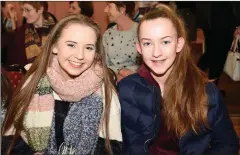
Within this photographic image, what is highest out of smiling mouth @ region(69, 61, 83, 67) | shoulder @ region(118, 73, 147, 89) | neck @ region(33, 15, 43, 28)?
neck @ region(33, 15, 43, 28)

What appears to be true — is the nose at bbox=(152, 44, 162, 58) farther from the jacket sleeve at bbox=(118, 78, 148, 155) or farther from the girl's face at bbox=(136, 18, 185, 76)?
the jacket sleeve at bbox=(118, 78, 148, 155)

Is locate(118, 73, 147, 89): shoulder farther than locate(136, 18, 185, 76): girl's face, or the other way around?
locate(118, 73, 147, 89): shoulder

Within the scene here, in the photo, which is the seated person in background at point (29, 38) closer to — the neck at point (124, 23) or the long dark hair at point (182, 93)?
the neck at point (124, 23)

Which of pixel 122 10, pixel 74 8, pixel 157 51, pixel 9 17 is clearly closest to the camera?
pixel 157 51

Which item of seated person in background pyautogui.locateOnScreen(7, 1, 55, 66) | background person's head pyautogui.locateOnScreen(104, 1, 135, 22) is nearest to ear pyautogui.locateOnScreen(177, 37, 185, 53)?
seated person in background pyautogui.locateOnScreen(7, 1, 55, 66)

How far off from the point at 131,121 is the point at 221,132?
44cm

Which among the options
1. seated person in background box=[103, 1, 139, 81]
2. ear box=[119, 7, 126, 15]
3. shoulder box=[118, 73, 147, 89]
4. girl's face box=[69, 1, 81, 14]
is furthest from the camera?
girl's face box=[69, 1, 81, 14]

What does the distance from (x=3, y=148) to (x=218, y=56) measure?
262 centimetres

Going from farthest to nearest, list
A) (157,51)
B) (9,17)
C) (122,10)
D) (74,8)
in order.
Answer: (9,17) → (74,8) → (122,10) → (157,51)

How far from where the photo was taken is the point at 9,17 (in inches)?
163

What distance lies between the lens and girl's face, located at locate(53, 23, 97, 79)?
162 cm

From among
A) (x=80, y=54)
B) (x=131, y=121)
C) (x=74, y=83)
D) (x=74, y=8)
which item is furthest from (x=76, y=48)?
(x=74, y=8)

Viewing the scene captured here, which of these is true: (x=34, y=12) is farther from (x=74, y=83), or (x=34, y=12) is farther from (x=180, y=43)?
(x=180, y=43)

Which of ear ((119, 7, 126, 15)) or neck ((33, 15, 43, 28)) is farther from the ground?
ear ((119, 7, 126, 15))
